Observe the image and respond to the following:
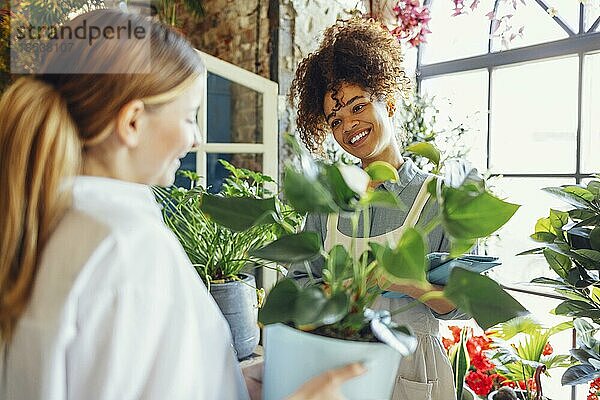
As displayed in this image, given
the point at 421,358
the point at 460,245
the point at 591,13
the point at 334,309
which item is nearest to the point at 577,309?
the point at 421,358

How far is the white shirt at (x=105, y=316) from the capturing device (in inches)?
21.0

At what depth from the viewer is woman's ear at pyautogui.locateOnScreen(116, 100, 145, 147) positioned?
578 millimetres

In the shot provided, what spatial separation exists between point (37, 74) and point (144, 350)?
11.1 inches

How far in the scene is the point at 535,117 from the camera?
228cm

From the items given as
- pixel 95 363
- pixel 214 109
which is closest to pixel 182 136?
pixel 95 363

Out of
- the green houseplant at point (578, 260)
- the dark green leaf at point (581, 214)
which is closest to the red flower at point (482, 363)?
the green houseplant at point (578, 260)

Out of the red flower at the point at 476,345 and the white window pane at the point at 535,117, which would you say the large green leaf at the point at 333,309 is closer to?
the red flower at the point at 476,345

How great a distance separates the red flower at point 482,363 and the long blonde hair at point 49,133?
1.37m

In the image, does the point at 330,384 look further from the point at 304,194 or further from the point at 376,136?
the point at 376,136

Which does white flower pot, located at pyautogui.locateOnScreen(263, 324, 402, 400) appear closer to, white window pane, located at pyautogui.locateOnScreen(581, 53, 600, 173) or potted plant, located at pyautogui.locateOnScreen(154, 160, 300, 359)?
potted plant, located at pyautogui.locateOnScreen(154, 160, 300, 359)

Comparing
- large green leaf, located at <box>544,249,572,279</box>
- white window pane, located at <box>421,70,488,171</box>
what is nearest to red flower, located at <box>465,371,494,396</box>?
large green leaf, located at <box>544,249,572,279</box>

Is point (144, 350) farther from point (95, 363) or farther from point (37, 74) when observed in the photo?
point (37, 74)

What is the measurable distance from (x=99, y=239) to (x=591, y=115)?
A: 1.91m

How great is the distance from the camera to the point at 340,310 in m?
0.54
